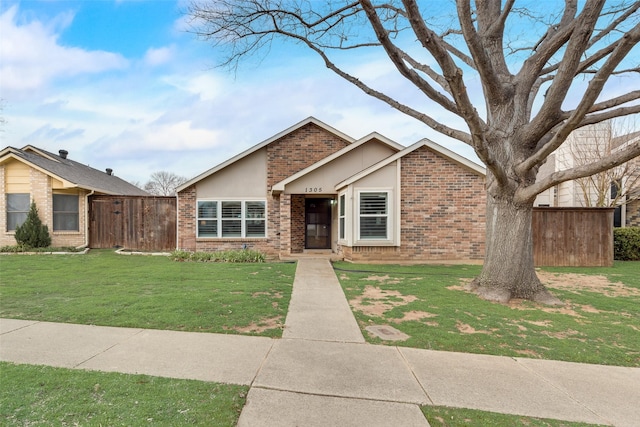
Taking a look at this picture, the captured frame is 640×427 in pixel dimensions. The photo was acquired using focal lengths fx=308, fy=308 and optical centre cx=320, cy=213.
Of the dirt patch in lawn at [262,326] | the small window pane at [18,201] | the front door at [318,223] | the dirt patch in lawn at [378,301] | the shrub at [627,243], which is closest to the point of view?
the dirt patch in lawn at [262,326]

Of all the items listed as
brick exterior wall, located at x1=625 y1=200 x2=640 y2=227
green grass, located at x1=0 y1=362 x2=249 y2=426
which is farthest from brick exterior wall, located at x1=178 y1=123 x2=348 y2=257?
brick exterior wall, located at x1=625 y1=200 x2=640 y2=227

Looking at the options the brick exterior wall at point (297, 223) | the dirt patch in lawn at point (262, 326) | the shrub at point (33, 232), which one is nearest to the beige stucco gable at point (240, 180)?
the brick exterior wall at point (297, 223)

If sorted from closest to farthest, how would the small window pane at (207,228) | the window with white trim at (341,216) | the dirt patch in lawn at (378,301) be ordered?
the dirt patch in lawn at (378,301) < the window with white trim at (341,216) < the small window pane at (207,228)

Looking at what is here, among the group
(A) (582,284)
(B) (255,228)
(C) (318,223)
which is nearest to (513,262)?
(A) (582,284)

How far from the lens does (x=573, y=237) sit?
1065 centimetres

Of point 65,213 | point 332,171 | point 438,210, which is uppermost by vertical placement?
point 332,171

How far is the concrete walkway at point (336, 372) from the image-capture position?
2.58 m

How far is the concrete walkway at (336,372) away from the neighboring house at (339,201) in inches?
277

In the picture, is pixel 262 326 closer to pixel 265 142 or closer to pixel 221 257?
pixel 221 257

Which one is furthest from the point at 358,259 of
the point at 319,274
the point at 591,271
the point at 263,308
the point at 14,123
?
the point at 14,123

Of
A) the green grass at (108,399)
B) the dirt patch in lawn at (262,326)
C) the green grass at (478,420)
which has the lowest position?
the dirt patch in lawn at (262,326)

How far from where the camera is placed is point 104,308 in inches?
202

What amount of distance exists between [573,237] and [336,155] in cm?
882

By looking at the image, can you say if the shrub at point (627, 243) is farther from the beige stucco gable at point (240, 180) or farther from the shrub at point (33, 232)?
the shrub at point (33, 232)
